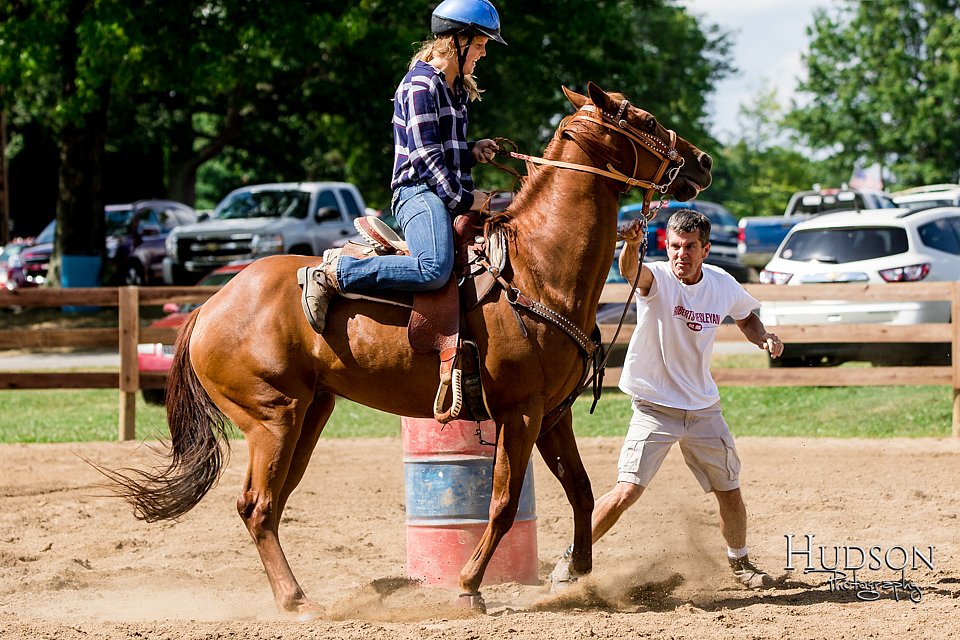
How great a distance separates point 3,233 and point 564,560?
32.9 m

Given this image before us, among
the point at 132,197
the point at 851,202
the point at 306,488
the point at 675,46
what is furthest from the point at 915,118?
the point at 306,488

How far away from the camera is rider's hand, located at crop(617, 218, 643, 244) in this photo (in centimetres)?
511

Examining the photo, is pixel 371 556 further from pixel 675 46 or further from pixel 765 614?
pixel 675 46

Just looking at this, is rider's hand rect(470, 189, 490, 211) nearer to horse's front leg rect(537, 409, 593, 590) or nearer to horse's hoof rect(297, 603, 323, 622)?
horse's front leg rect(537, 409, 593, 590)

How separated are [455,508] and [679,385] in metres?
1.29

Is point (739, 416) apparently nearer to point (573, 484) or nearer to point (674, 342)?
point (674, 342)

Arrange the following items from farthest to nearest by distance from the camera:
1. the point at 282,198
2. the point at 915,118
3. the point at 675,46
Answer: the point at 675,46 → the point at 915,118 → the point at 282,198

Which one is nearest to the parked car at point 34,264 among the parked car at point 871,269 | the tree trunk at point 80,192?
the tree trunk at point 80,192

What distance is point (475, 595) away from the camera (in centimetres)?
498

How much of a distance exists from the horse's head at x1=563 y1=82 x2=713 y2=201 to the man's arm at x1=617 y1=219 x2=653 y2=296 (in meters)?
0.24

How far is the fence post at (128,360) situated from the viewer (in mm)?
10539

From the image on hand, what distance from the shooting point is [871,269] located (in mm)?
12531

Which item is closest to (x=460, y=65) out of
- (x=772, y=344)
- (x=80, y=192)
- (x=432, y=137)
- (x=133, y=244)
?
(x=432, y=137)

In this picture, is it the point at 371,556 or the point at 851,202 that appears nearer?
the point at 371,556
